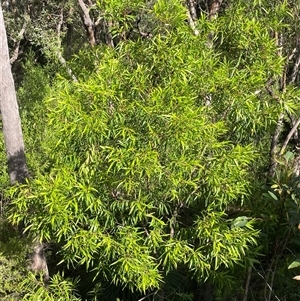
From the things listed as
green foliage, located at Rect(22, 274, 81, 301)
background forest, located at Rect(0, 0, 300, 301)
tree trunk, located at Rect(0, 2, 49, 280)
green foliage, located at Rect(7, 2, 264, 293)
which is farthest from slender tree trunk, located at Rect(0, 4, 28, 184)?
green foliage, located at Rect(7, 2, 264, 293)

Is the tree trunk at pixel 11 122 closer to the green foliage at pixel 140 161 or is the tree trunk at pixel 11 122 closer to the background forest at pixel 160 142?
the background forest at pixel 160 142

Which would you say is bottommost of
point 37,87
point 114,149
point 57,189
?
point 37,87

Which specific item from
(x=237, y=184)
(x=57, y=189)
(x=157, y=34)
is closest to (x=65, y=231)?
(x=57, y=189)

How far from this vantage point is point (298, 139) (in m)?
6.70

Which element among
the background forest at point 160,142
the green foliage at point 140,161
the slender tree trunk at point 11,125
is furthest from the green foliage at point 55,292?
the slender tree trunk at point 11,125

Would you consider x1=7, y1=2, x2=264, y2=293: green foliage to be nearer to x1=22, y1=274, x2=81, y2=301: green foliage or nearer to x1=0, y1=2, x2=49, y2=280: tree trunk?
x1=22, y1=274, x2=81, y2=301: green foliage

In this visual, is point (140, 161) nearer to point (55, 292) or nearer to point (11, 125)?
point (55, 292)

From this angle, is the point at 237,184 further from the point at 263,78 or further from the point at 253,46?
the point at 253,46

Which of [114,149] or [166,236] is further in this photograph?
[166,236]

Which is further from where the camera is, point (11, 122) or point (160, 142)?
point (11, 122)

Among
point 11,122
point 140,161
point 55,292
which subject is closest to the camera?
point 140,161

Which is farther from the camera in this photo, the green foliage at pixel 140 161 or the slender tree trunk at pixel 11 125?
the slender tree trunk at pixel 11 125

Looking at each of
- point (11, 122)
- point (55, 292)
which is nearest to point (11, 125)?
point (11, 122)

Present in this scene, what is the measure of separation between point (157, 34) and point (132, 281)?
6.71 feet
